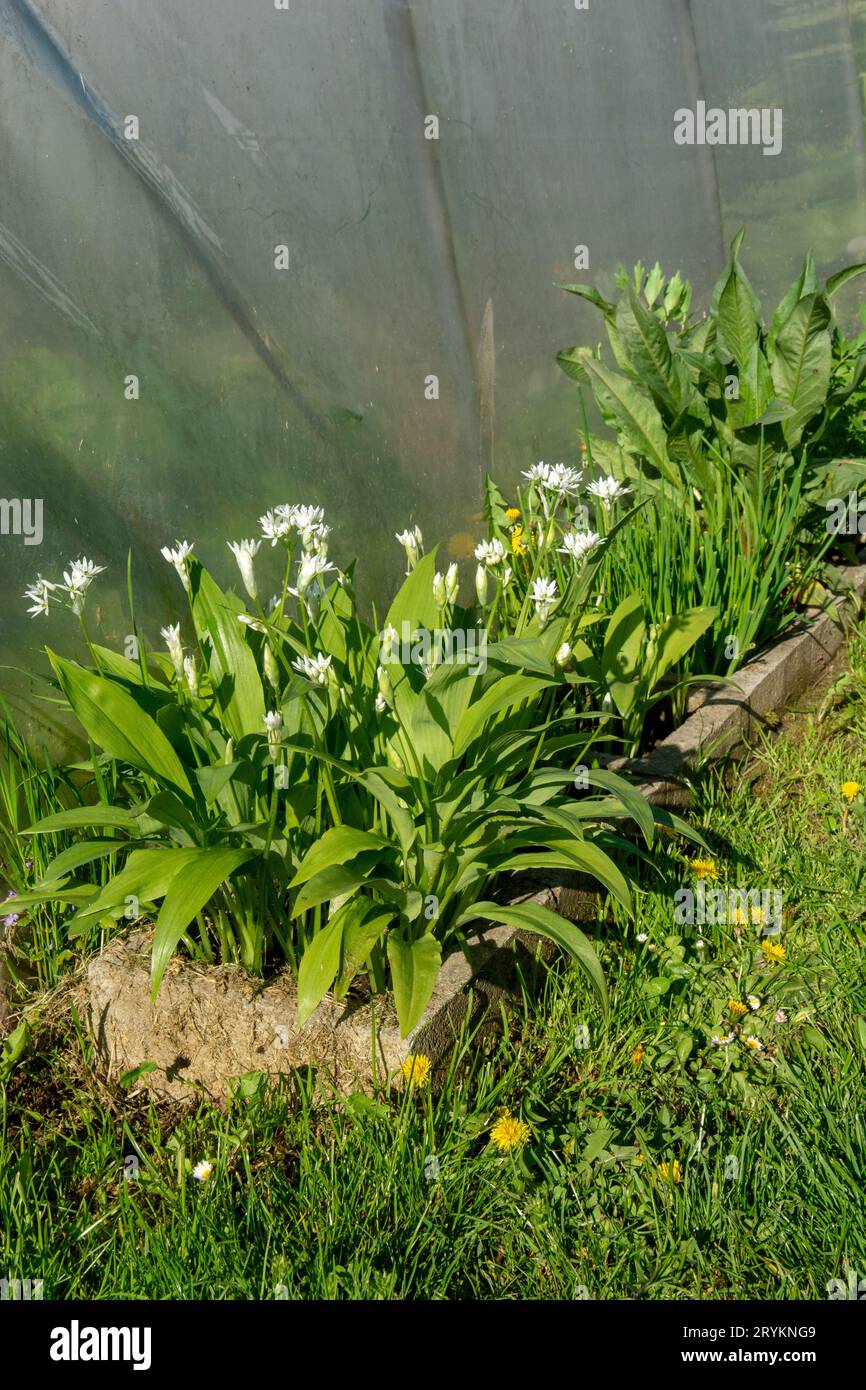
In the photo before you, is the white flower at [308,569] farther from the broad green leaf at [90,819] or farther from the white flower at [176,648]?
the broad green leaf at [90,819]

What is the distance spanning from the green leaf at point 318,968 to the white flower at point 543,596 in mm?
680

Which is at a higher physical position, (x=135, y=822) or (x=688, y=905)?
(x=135, y=822)

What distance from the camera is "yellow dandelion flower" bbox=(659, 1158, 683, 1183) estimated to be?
1.82m

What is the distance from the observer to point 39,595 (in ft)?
7.39

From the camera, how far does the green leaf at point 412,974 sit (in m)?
1.87

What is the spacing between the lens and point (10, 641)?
2.37m

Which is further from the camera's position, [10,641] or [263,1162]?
[10,641]

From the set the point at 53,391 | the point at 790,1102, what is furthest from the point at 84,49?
the point at 790,1102

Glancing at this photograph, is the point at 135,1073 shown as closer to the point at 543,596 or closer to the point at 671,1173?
the point at 671,1173

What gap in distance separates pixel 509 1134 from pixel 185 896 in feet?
2.08

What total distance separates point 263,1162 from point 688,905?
1.02 meters

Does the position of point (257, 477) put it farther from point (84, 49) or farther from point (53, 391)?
point (84, 49)

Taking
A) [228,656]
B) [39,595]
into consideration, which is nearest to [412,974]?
[228,656]

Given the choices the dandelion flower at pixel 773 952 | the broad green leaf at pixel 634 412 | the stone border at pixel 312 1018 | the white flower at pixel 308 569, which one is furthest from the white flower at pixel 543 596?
the broad green leaf at pixel 634 412
